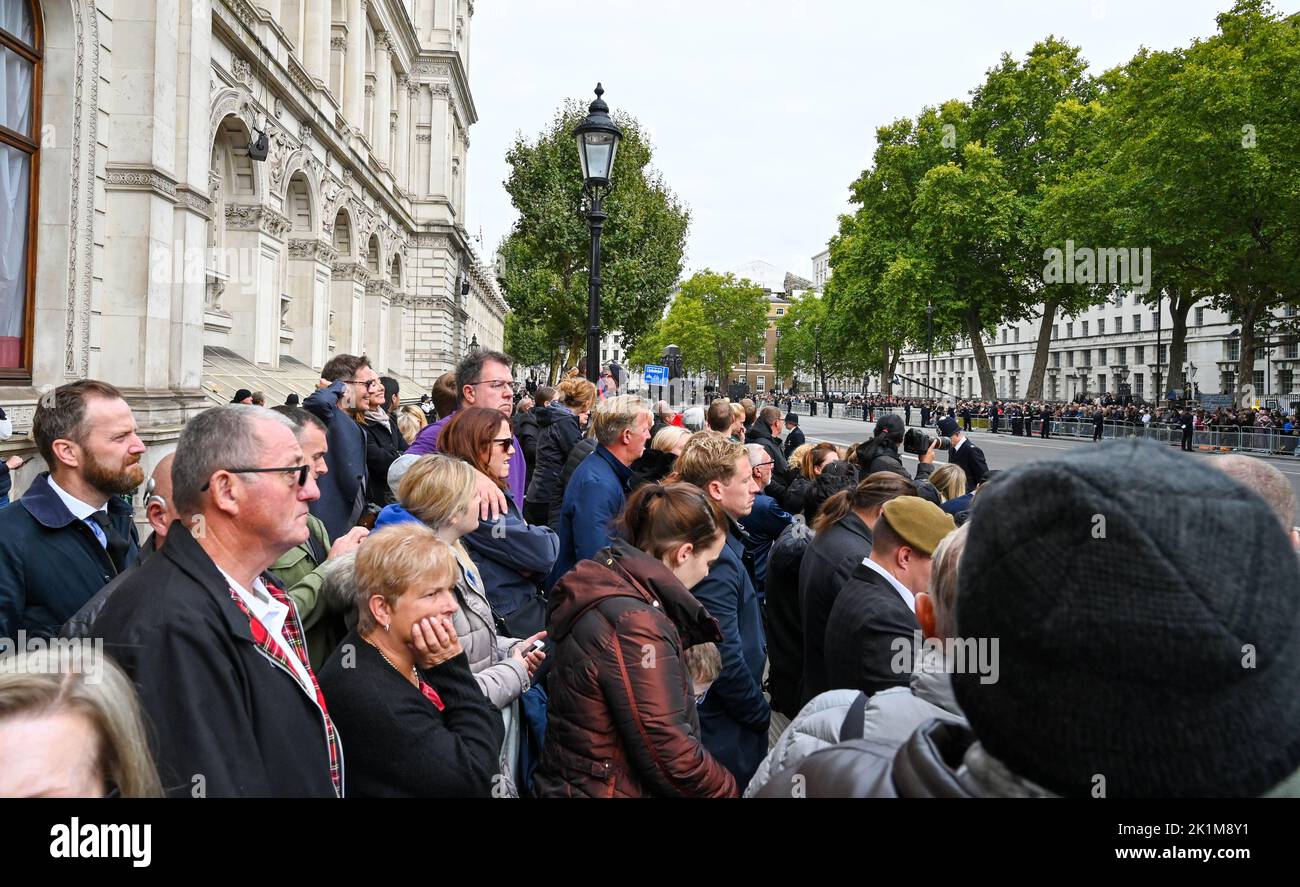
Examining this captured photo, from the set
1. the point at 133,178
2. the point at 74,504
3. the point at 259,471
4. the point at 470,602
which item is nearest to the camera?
the point at 259,471

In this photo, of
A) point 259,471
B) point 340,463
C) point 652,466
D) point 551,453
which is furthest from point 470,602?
point 551,453

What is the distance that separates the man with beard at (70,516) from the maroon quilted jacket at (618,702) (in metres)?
1.82

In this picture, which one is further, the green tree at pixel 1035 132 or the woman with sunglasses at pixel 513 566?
the green tree at pixel 1035 132

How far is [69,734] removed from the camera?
140 centimetres

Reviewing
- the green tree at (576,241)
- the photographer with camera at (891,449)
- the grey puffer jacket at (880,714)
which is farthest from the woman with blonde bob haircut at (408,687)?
the green tree at (576,241)

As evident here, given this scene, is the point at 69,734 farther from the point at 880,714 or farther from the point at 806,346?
the point at 806,346

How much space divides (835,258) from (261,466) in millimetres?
59343

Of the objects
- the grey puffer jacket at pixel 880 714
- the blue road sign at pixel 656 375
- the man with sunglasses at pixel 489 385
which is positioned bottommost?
the grey puffer jacket at pixel 880 714

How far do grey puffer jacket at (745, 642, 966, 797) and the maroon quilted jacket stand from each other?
499 millimetres

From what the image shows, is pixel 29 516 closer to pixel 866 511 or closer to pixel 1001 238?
pixel 866 511

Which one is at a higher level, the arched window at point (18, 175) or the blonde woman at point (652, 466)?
the arched window at point (18, 175)

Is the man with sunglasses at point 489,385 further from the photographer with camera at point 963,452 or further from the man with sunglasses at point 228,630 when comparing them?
the photographer with camera at point 963,452

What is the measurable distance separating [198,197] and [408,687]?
11.7 meters

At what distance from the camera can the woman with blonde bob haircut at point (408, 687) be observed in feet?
7.98
